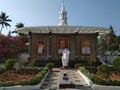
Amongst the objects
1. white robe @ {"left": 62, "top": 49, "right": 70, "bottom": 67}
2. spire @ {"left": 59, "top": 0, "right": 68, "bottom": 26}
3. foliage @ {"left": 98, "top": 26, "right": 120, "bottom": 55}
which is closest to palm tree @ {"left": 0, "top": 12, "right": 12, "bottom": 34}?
foliage @ {"left": 98, "top": 26, "right": 120, "bottom": 55}

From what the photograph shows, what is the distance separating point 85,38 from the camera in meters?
31.4

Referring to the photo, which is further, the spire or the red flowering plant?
the red flowering plant

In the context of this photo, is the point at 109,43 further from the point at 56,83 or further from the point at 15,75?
the point at 56,83

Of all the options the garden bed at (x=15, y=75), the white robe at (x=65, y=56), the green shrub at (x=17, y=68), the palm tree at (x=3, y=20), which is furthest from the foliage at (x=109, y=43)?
the garden bed at (x=15, y=75)

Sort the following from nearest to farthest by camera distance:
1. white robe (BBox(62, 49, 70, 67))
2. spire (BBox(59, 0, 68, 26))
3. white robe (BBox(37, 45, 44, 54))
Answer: white robe (BBox(62, 49, 70, 67)), white robe (BBox(37, 45, 44, 54)), spire (BBox(59, 0, 68, 26))

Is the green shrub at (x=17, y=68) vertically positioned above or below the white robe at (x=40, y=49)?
below

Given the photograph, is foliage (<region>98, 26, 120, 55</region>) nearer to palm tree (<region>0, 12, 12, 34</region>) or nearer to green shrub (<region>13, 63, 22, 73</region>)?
palm tree (<region>0, 12, 12, 34</region>)

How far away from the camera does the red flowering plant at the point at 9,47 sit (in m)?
38.2

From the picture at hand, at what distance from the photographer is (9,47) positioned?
39.4 metres

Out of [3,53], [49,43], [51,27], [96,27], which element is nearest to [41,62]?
[49,43]

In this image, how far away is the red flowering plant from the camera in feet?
125

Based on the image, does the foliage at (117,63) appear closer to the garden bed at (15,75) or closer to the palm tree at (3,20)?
the garden bed at (15,75)

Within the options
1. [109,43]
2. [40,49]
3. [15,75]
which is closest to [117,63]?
[15,75]

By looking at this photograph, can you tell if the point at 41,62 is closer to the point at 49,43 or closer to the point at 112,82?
the point at 49,43
